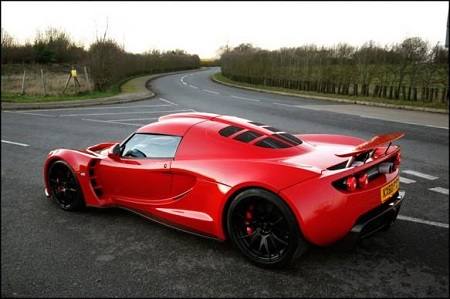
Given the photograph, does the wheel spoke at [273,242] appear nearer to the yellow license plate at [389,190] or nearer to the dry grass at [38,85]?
the yellow license plate at [389,190]

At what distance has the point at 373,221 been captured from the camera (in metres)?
3.35

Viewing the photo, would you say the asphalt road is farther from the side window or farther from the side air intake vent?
the side window

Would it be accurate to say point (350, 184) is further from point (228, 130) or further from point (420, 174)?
point (420, 174)

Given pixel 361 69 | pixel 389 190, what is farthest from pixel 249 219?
pixel 361 69

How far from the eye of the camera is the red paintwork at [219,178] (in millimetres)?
3180

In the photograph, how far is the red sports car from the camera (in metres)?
3.21

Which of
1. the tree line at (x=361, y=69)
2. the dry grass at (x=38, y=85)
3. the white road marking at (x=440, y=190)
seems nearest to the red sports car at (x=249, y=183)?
the white road marking at (x=440, y=190)

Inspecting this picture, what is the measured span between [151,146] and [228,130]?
2.72 feet

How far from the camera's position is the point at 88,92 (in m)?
22.8

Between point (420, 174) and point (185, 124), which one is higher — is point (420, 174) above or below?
below

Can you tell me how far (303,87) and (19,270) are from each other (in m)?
23.2

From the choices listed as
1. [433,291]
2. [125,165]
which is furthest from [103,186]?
[433,291]

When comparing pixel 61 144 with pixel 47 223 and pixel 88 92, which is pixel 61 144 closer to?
pixel 47 223

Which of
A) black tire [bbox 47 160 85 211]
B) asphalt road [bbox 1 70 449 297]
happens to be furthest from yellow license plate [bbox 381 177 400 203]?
black tire [bbox 47 160 85 211]
